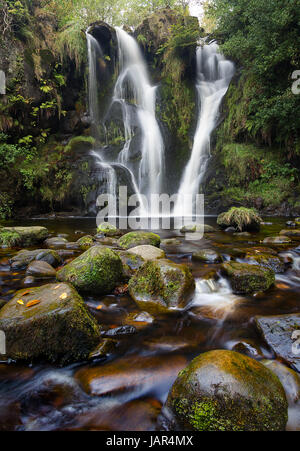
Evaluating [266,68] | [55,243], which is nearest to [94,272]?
[55,243]

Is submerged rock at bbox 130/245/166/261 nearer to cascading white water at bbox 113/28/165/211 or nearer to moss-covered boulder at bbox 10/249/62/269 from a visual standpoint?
moss-covered boulder at bbox 10/249/62/269

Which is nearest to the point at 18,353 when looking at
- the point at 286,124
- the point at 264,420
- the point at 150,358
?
the point at 150,358

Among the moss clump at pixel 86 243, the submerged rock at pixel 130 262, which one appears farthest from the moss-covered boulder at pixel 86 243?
the submerged rock at pixel 130 262

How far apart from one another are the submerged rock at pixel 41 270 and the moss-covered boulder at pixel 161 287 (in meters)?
1.44

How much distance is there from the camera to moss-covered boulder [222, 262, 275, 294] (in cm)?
333

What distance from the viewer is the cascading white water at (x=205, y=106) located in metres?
13.0

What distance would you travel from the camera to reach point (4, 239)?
574cm

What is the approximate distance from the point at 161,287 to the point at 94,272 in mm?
896

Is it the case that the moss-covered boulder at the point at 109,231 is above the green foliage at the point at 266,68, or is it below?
below

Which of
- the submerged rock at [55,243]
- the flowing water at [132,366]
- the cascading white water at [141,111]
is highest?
the cascading white water at [141,111]

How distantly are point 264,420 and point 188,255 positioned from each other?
386cm

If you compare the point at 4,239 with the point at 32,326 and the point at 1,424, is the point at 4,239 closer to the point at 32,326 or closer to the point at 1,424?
the point at 32,326

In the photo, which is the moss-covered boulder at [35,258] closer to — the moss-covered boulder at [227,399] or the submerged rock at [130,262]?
the submerged rock at [130,262]

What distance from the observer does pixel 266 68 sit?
10867 millimetres
